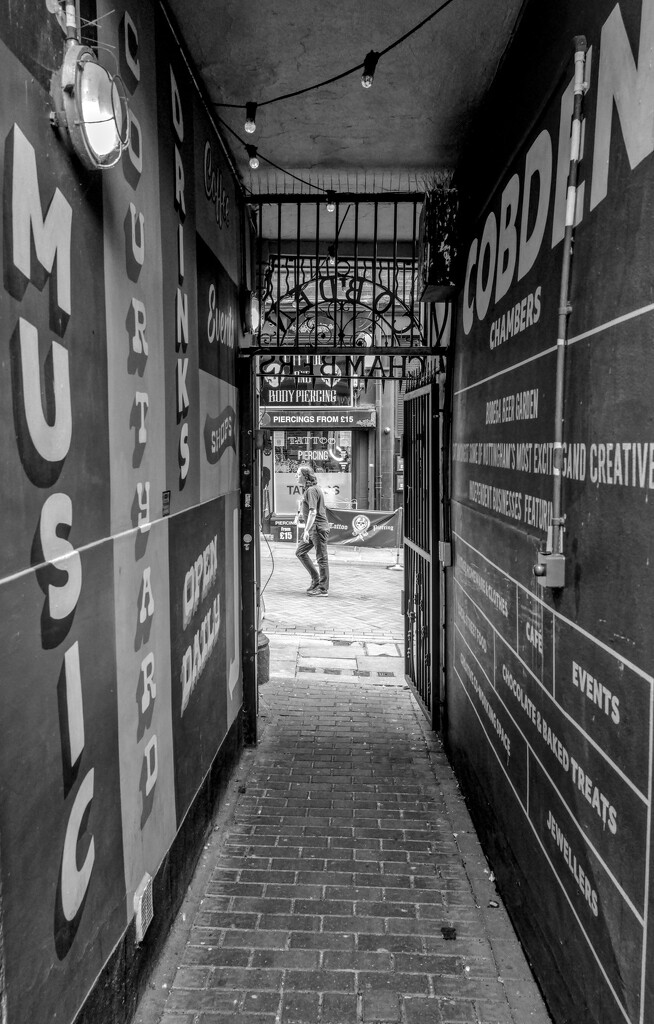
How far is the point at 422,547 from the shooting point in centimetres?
665

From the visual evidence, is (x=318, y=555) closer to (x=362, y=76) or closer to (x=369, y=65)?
(x=362, y=76)

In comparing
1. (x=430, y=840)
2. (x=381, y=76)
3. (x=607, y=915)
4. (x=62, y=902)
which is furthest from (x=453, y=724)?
(x=381, y=76)

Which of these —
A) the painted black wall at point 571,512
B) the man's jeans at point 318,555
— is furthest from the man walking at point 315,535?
the painted black wall at point 571,512

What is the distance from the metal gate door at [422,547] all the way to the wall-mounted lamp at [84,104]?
159 inches

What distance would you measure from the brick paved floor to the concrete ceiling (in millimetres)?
4589

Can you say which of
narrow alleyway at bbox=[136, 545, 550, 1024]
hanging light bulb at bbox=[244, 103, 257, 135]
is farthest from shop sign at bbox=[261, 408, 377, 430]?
hanging light bulb at bbox=[244, 103, 257, 135]

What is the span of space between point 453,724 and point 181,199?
→ 4223mm

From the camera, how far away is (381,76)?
4.03 metres

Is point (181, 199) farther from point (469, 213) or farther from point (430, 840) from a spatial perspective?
point (430, 840)

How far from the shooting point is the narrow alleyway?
2967mm

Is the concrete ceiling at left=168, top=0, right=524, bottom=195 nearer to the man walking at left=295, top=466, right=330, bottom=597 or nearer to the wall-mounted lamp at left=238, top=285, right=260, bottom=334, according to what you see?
the wall-mounted lamp at left=238, top=285, right=260, bottom=334

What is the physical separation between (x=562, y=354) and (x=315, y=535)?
9434 mm

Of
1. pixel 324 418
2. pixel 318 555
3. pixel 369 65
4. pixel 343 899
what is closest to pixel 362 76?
pixel 369 65

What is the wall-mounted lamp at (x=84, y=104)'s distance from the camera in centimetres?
199
